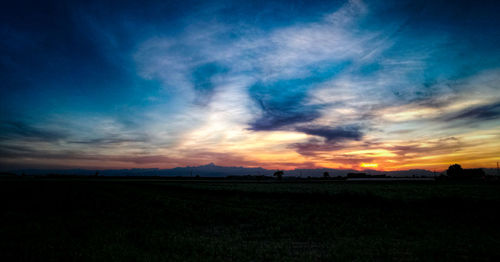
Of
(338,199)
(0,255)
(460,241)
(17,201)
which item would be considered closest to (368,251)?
(460,241)

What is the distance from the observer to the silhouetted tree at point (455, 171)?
595 feet

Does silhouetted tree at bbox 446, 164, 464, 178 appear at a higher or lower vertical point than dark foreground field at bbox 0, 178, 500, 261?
higher

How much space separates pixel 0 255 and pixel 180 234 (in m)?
8.24

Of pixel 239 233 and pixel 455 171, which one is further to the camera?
pixel 455 171

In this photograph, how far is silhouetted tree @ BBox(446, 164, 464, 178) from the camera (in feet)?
595

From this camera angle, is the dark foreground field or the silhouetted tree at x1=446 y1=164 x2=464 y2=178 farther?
the silhouetted tree at x1=446 y1=164 x2=464 y2=178

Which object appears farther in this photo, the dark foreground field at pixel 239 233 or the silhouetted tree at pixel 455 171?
the silhouetted tree at pixel 455 171

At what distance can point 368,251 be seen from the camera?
40.4ft

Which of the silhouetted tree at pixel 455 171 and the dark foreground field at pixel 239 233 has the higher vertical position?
the silhouetted tree at pixel 455 171

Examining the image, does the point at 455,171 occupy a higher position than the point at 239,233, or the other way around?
the point at 455,171

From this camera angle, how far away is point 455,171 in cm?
18550

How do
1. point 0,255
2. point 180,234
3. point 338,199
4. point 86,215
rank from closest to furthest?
point 0,255, point 180,234, point 86,215, point 338,199

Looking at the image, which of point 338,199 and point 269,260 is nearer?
point 269,260

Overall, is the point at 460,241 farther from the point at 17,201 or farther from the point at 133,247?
the point at 17,201
